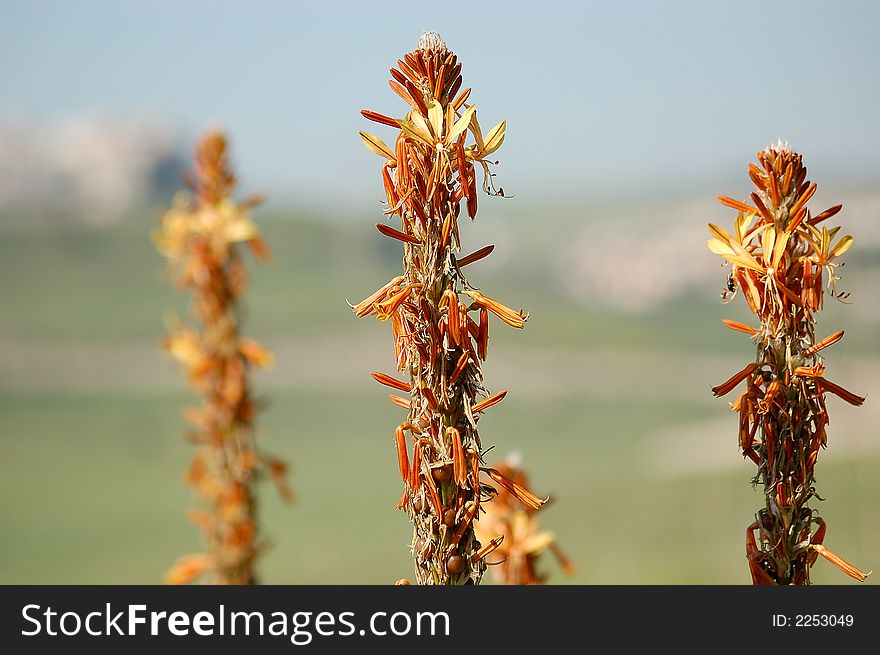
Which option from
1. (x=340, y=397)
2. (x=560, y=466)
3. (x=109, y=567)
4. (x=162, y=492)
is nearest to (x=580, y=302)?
(x=340, y=397)

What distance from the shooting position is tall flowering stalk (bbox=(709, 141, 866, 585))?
3.15m

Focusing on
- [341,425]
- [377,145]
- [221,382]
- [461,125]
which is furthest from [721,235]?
[341,425]

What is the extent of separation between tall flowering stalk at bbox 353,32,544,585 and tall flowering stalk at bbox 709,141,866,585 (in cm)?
72

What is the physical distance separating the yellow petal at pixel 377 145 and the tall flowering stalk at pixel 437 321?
55mm

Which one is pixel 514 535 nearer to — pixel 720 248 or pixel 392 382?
pixel 392 382

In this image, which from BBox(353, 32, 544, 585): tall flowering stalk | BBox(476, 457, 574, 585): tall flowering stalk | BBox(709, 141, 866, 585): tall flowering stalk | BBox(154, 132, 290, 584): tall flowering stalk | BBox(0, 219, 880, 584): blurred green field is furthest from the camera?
BBox(0, 219, 880, 584): blurred green field

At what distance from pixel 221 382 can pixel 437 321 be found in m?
3.39

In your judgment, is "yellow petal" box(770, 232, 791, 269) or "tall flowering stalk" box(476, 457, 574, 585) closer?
"yellow petal" box(770, 232, 791, 269)

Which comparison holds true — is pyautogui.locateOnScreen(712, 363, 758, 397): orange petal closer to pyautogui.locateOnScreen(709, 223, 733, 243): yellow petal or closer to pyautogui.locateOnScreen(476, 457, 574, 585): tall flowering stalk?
pyautogui.locateOnScreen(709, 223, 733, 243): yellow petal

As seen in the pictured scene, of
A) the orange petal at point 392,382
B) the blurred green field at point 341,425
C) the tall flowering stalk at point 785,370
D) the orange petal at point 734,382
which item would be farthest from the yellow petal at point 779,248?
the blurred green field at point 341,425

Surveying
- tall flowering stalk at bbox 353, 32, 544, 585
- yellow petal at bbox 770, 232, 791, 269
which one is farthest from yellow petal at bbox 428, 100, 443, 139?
yellow petal at bbox 770, 232, 791, 269

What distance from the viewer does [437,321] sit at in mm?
3043

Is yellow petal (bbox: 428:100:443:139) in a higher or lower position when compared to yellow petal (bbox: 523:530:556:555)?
higher

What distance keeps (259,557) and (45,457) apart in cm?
8875
